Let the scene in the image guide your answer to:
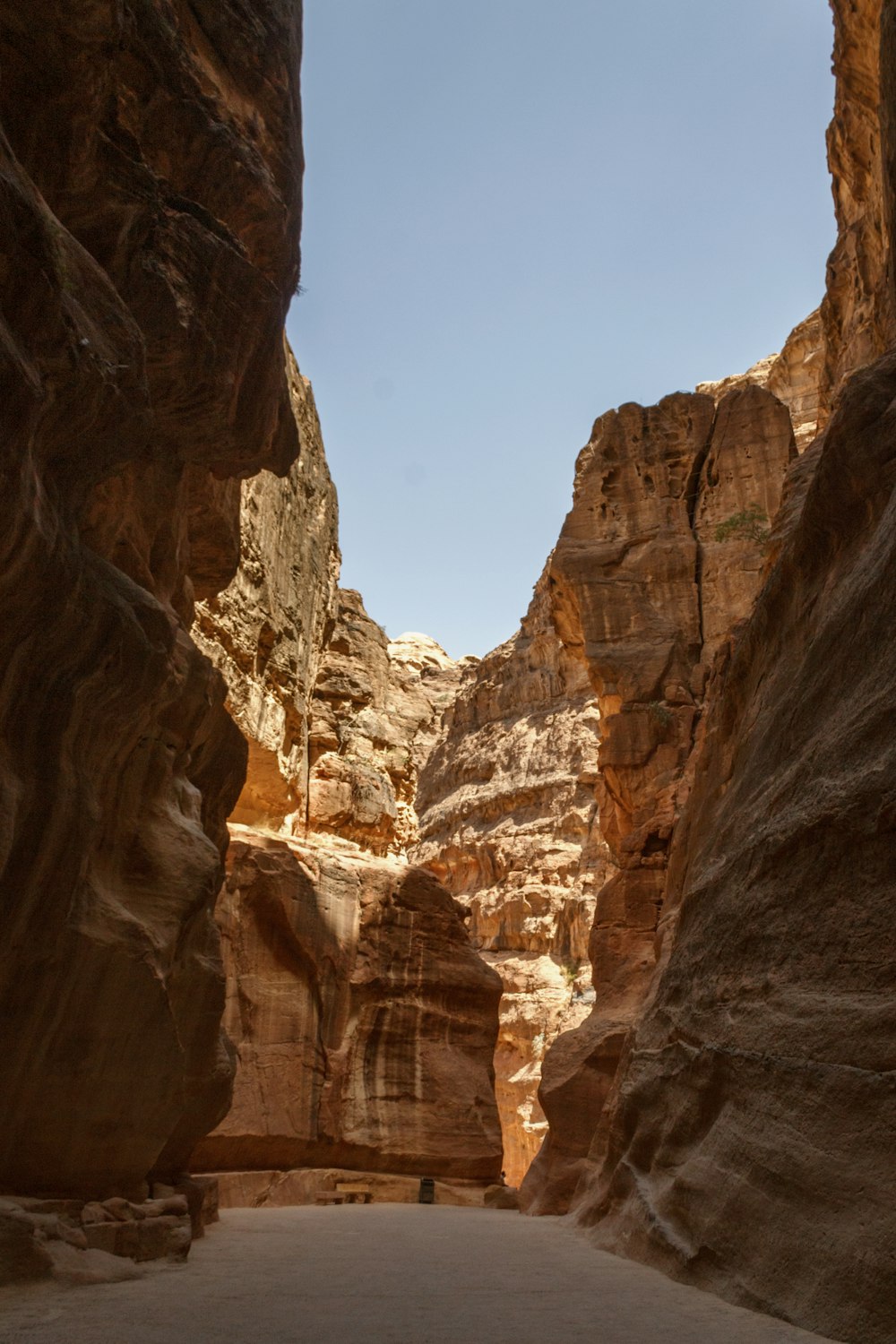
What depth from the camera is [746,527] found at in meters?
28.7

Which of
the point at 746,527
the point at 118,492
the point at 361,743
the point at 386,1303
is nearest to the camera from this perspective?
the point at 386,1303

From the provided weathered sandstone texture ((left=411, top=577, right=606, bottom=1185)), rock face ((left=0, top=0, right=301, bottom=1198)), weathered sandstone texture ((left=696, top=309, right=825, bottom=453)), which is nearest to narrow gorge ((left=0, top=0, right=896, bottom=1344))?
rock face ((left=0, top=0, right=301, bottom=1198))

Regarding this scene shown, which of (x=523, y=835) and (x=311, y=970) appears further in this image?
(x=523, y=835)

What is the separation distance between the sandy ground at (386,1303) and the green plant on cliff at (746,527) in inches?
791

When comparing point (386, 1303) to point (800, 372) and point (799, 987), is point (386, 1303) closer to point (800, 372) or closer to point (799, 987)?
point (799, 987)

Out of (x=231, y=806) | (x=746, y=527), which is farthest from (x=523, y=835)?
(x=231, y=806)

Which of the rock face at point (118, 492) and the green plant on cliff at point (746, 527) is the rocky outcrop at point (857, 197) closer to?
the green plant on cliff at point (746, 527)

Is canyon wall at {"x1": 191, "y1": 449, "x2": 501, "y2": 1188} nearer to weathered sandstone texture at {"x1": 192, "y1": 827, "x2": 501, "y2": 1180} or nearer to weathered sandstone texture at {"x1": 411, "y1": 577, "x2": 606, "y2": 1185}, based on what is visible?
weathered sandstone texture at {"x1": 192, "y1": 827, "x2": 501, "y2": 1180}

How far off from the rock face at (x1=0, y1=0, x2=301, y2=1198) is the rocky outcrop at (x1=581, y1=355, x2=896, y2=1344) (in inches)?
198

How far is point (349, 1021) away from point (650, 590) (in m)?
14.0

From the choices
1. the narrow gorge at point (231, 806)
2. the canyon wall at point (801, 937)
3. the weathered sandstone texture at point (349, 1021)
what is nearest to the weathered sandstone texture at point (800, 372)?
the narrow gorge at point (231, 806)

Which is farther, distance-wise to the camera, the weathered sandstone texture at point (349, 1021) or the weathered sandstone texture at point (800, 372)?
the weathered sandstone texture at point (800, 372)

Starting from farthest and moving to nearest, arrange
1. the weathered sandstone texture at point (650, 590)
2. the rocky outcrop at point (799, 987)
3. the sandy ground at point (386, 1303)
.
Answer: the weathered sandstone texture at point (650, 590)
the rocky outcrop at point (799, 987)
the sandy ground at point (386, 1303)

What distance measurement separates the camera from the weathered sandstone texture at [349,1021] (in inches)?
837
